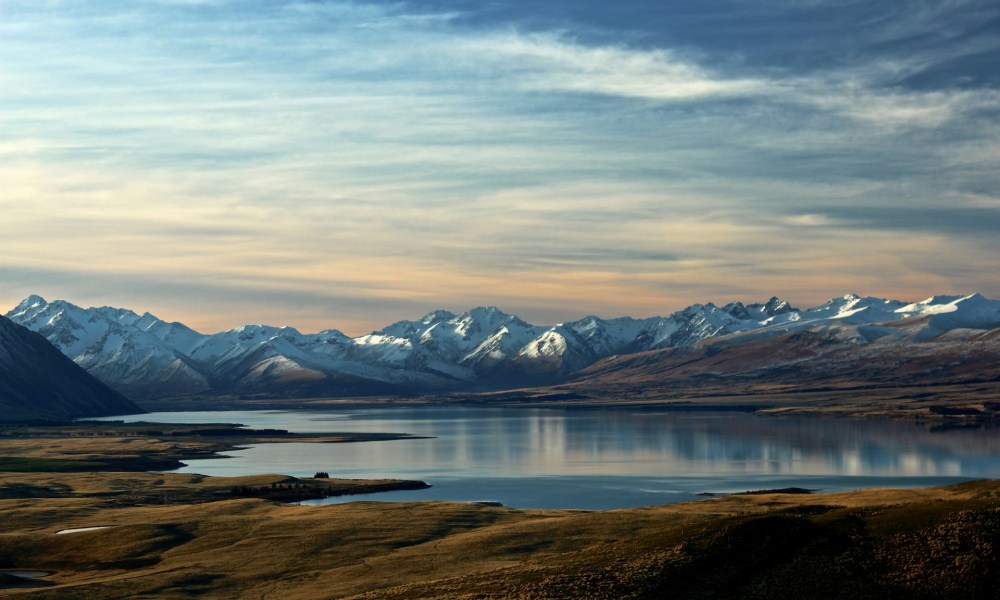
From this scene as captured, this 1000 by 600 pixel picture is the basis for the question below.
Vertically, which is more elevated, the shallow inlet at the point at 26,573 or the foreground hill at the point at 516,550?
the foreground hill at the point at 516,550

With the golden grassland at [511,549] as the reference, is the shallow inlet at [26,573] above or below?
below

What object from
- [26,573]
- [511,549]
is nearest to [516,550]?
[511,549]

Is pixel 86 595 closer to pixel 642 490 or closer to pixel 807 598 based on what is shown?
pixel 807 598

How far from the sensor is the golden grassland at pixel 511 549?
61875 millimetres

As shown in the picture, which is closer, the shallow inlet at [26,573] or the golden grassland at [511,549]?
the golden grassland at [511,549]

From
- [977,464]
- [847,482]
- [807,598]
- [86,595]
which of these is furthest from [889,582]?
[977,464]

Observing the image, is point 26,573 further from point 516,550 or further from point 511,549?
point 516,550

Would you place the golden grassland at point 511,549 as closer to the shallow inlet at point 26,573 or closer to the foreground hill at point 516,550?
the foreground hill at point 516,550

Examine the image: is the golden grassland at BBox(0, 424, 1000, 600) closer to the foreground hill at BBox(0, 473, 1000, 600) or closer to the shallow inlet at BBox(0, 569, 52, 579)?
the foreground hill at BBox(0, 473, 1000, 600)

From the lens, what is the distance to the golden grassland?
61875 millimetres

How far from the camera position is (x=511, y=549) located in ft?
278

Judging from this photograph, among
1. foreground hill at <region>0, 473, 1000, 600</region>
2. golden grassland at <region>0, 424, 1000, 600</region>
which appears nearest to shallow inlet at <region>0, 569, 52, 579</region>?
foreground hill at <region>0, 473, 1000, 600</region>

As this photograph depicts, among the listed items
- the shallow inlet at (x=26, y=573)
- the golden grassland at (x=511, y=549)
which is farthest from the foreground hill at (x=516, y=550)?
the shallow inlet at (x=26, y=573)

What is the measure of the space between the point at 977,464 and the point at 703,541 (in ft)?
473
